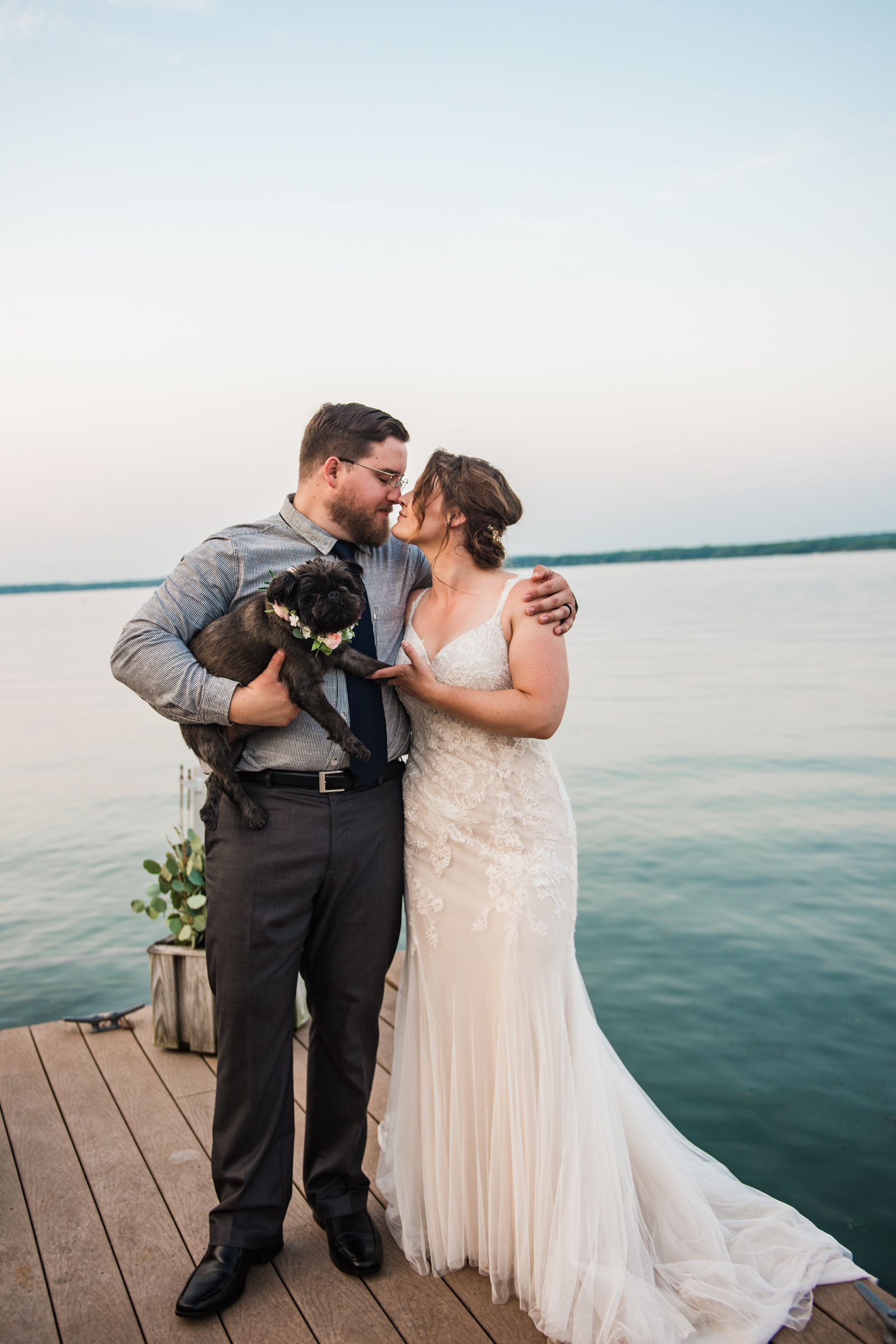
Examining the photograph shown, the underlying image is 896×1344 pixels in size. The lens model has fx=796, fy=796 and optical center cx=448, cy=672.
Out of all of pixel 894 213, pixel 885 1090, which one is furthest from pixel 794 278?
pixel 885 1090

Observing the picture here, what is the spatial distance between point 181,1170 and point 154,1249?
0.40 metres

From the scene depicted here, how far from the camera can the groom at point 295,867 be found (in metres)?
2.16

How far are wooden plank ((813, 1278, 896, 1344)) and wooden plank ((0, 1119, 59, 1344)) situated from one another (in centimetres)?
195

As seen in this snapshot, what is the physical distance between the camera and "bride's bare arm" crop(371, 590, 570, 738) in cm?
213

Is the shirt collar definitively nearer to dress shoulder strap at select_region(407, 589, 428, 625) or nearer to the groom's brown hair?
A: the groom's brown hair

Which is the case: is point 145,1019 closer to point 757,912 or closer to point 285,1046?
point 285,1046

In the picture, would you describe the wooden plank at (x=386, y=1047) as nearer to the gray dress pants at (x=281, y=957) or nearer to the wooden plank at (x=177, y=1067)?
the wooden plank at (x=177, y=1067)

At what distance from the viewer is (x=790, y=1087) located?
453cm

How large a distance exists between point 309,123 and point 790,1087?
346 inches

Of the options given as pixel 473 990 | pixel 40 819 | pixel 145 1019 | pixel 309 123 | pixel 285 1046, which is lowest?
pixel 40 819

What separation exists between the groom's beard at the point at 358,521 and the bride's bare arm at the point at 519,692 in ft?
1.47

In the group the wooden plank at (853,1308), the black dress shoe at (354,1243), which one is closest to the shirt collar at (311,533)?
the black dress shoe at (354,1243)

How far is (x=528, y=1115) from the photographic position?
2.09 meters

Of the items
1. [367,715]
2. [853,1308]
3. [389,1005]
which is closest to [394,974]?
[389,1005]
